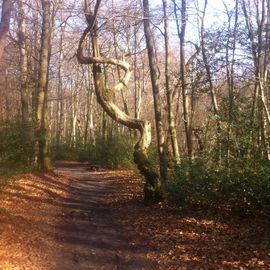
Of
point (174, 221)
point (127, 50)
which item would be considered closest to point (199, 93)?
point (174, 221)

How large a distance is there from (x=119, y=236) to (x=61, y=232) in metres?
1.48

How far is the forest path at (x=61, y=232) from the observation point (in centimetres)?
806

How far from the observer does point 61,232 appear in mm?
10320

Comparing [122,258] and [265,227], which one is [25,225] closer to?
[122,258]

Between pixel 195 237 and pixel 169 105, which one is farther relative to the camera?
pixel 169 105

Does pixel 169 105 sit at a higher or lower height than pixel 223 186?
higher

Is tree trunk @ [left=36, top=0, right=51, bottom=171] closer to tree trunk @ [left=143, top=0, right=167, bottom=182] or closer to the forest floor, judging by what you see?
the forest floor

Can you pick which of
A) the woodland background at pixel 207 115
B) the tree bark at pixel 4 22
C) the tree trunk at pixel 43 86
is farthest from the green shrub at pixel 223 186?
the tree trunk at pixel 43 86

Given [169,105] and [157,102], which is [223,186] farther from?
[169,105]

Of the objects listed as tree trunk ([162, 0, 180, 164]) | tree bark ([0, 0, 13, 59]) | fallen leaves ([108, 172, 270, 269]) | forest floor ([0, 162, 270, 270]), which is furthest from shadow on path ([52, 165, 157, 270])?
tree bark ([0, 0, 13, 59])

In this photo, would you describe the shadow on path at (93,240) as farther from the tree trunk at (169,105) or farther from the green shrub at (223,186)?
the tree trunk at (169,105)

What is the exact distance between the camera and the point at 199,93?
18000mm

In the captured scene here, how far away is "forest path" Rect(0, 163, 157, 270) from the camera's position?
317 inches

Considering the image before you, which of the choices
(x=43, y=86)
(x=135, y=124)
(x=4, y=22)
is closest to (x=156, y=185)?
(x=135, y=124)
